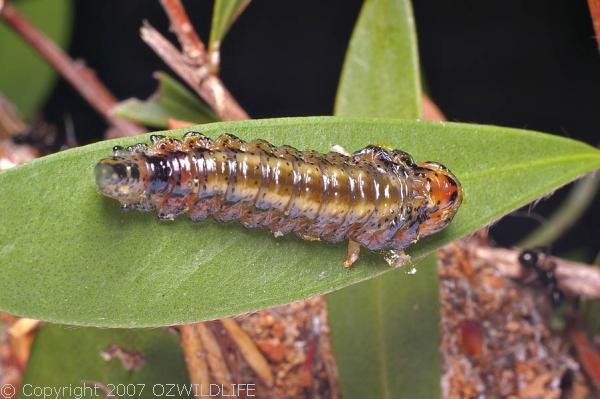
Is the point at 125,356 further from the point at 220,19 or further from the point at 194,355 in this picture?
the point at 220,19

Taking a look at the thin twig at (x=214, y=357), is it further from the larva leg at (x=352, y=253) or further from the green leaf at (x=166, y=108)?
the green leaf at (x=166, y=108)

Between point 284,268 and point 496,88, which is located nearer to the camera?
point 284,268

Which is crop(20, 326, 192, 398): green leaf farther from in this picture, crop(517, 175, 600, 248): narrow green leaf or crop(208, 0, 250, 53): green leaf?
crop(517, 175, 600, 248): narrow green leaf

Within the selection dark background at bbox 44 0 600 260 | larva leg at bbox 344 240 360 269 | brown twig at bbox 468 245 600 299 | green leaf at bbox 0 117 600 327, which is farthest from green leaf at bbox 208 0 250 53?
brown twig at bbox 468 245 600 299

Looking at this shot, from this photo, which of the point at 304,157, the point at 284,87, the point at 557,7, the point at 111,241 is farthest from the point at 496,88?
the point at 111,241

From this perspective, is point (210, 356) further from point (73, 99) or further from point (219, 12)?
point (73, 99)

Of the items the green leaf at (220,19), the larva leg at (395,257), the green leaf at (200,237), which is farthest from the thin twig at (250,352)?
the green leaf at (220,19)
